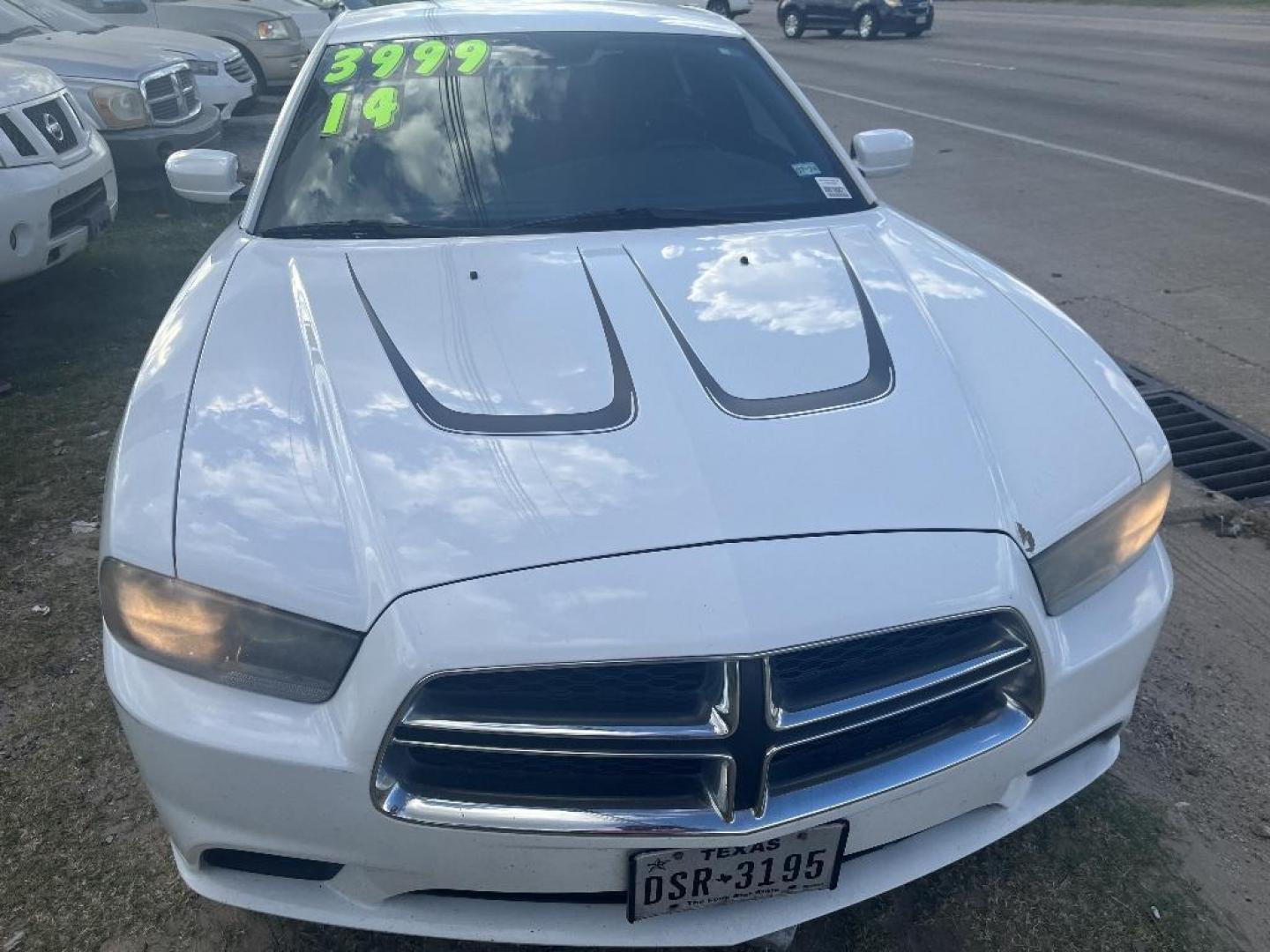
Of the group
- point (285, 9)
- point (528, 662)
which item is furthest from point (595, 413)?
point (285, 9)

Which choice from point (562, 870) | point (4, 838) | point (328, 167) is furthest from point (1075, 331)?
point (4, 838)

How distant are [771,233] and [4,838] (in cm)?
233

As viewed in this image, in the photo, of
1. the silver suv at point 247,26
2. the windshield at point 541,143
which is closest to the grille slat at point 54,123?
the windshield at point 541,143

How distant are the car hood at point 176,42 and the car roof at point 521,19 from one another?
17.2 ft

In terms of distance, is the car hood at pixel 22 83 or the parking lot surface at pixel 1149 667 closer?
the parking lot surface at pixel 1149 667

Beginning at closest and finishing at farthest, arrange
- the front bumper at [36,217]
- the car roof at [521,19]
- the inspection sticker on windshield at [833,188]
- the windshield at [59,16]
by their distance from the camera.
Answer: the inspection sticker on windshield at [833,188]
the car roof at [521,19]
the front bumper at [36,217]
the windshield at [59,16]

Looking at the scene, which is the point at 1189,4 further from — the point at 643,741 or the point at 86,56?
the point at 643,741

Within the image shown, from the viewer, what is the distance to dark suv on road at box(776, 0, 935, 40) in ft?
69.2

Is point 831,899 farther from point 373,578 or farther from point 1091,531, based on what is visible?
point 373,578

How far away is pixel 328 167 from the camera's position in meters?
3.12

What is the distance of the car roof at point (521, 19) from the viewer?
137 inches

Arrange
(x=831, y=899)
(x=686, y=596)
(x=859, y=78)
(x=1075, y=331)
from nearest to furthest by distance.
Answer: (x=686, y=596) < (x=831, y=899) < (x=1075, y=331) < (x=859, y=78)

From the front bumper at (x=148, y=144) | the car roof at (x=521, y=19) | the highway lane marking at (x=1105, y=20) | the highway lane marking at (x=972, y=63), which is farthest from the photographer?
the highway lane marking at (x=1105, y=20)

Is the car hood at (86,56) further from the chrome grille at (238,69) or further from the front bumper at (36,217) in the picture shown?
the front bumper at (36,217)
